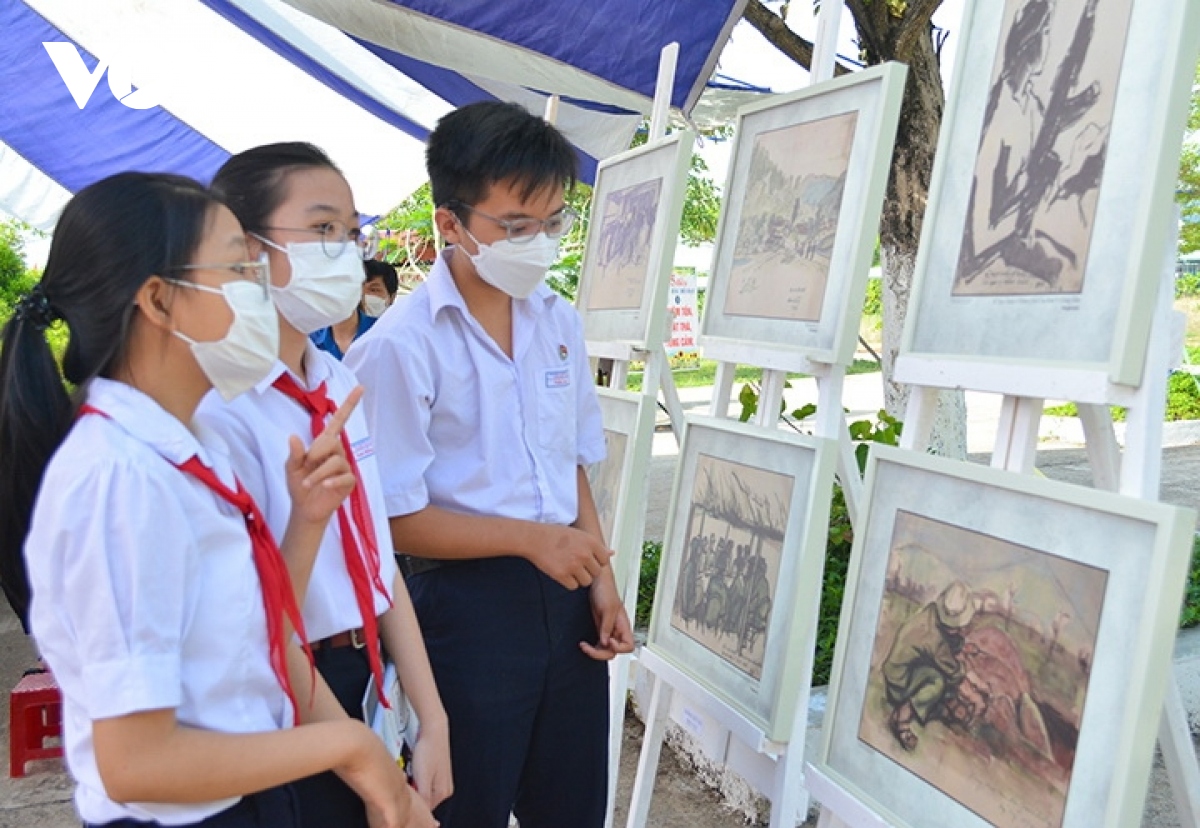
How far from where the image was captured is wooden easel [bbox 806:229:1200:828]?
1.54 metres

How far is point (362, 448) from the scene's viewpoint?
160cm

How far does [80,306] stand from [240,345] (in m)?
0.17

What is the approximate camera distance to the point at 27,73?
661 centimetres

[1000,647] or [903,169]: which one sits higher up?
[903,169]

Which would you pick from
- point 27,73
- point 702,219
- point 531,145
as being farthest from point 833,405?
point 702,219

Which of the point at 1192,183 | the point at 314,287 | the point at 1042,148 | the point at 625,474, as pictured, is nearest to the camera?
the point at 314,287

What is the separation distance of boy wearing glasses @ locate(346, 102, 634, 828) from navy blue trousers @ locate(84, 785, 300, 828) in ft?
1.74

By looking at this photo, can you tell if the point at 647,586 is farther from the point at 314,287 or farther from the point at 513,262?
the point at 314,287

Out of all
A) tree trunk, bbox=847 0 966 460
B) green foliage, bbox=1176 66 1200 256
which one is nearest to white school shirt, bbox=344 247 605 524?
tree trunk, bbox=847 0 966 460

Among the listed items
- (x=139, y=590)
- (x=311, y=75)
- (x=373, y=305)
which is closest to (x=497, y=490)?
(x=139, y=590)

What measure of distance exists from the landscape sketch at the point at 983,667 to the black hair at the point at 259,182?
1.08 meters

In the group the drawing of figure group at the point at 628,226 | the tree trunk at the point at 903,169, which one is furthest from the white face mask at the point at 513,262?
the tree trunk at the point at 903,169

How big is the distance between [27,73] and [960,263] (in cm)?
631

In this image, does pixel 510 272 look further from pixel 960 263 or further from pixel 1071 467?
pixel 1071 467
